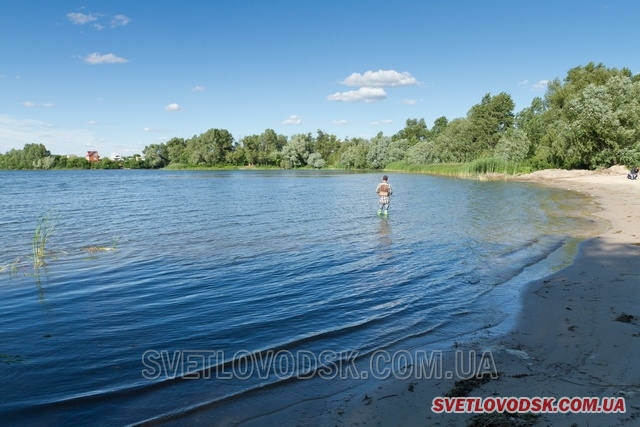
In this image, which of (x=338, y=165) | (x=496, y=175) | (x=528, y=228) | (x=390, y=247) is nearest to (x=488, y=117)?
(x=496, y=175)

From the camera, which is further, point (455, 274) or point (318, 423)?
point (455, 274)

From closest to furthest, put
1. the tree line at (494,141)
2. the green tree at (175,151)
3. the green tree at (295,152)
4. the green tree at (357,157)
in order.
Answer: the tree line at (494,141), the green tree at (357,157), the green tree at (295,152), the green tree at (175,151)

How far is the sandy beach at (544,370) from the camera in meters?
5.29

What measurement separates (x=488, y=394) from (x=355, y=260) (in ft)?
31.9

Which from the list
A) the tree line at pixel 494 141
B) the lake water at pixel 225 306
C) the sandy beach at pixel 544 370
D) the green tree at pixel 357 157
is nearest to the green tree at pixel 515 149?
the tree line at pixel 494 141

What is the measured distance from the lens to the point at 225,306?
10375 millimetres

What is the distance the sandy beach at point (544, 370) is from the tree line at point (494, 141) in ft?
→ 190

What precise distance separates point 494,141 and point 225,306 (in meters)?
103

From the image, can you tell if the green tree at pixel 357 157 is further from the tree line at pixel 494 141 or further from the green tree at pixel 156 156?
the green tree at pixel 156 156

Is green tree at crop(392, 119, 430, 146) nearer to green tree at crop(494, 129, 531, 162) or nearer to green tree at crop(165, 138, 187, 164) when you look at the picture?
green tree at crop(165, 138, 187, 164)

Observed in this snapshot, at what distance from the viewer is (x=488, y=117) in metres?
102

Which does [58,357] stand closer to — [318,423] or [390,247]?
[318,423]

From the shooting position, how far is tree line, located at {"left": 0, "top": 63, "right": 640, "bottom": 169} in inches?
2292

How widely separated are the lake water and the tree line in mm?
44368
